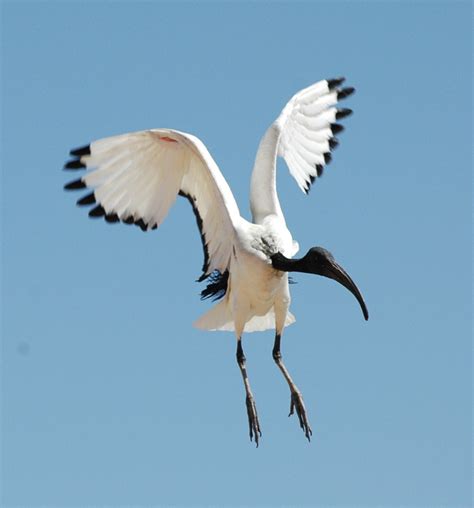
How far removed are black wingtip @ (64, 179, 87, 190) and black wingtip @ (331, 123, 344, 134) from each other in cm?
344

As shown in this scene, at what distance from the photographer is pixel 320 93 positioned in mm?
18672

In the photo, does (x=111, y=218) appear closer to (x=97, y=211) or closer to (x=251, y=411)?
(x=97, y=211)

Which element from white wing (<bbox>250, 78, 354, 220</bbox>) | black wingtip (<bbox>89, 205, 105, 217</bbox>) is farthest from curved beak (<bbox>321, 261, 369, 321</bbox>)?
black wingtip (<bbox>89, 205, 105, 217</bbox>)

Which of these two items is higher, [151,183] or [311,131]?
[311,131]

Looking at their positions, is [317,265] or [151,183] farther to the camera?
[151,183]

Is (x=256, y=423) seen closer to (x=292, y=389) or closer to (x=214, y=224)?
(x=292, y=389)

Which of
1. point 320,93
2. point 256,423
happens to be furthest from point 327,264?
point 320,93

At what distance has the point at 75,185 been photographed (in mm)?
17094

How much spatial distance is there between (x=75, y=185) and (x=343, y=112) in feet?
12.4

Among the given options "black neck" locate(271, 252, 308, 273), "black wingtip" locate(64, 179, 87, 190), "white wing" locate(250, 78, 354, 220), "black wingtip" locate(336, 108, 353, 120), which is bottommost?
"black neck" locate(271, 252, 308, 273)

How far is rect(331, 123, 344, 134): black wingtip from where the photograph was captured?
62.4ft

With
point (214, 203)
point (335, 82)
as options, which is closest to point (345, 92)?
point (335, 82)

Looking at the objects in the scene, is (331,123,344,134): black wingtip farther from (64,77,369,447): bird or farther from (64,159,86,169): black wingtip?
(64,159,86,169): black wingtip

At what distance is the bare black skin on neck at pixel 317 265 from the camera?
16.2 meters
